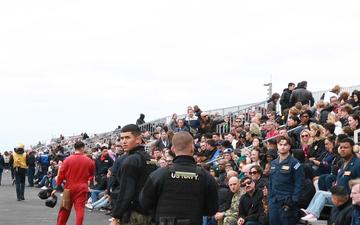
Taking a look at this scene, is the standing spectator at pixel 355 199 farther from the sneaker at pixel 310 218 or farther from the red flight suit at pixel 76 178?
the red flight suit at pixel 76 178

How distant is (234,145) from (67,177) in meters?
6.78

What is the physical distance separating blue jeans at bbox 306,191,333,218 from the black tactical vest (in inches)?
207

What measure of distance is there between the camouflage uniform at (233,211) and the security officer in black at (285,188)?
1.34 meters

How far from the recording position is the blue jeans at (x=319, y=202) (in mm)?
11836

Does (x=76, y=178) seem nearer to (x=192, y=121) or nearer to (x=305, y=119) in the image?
(x=305, y=119)

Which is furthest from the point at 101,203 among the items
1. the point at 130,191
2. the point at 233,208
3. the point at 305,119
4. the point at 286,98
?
the point at 130,191

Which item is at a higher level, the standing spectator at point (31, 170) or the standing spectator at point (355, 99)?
the standing spectator at point (355, 99)

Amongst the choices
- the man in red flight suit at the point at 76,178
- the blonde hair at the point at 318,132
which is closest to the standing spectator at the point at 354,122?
the blonde hair at the point at 318,132

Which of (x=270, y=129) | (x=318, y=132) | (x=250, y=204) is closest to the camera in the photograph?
(x=250, y=204)

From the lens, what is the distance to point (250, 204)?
486 inches

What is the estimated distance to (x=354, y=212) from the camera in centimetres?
919

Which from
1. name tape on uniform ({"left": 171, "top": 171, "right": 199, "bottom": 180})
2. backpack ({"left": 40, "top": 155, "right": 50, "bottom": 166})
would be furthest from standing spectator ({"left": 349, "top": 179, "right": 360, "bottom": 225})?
backpack ({"left": 40, "top": 155, "right": 50, "bottom": 166})

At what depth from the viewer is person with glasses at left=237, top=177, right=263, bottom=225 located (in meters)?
12.1

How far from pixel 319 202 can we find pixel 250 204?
116 centimetres
